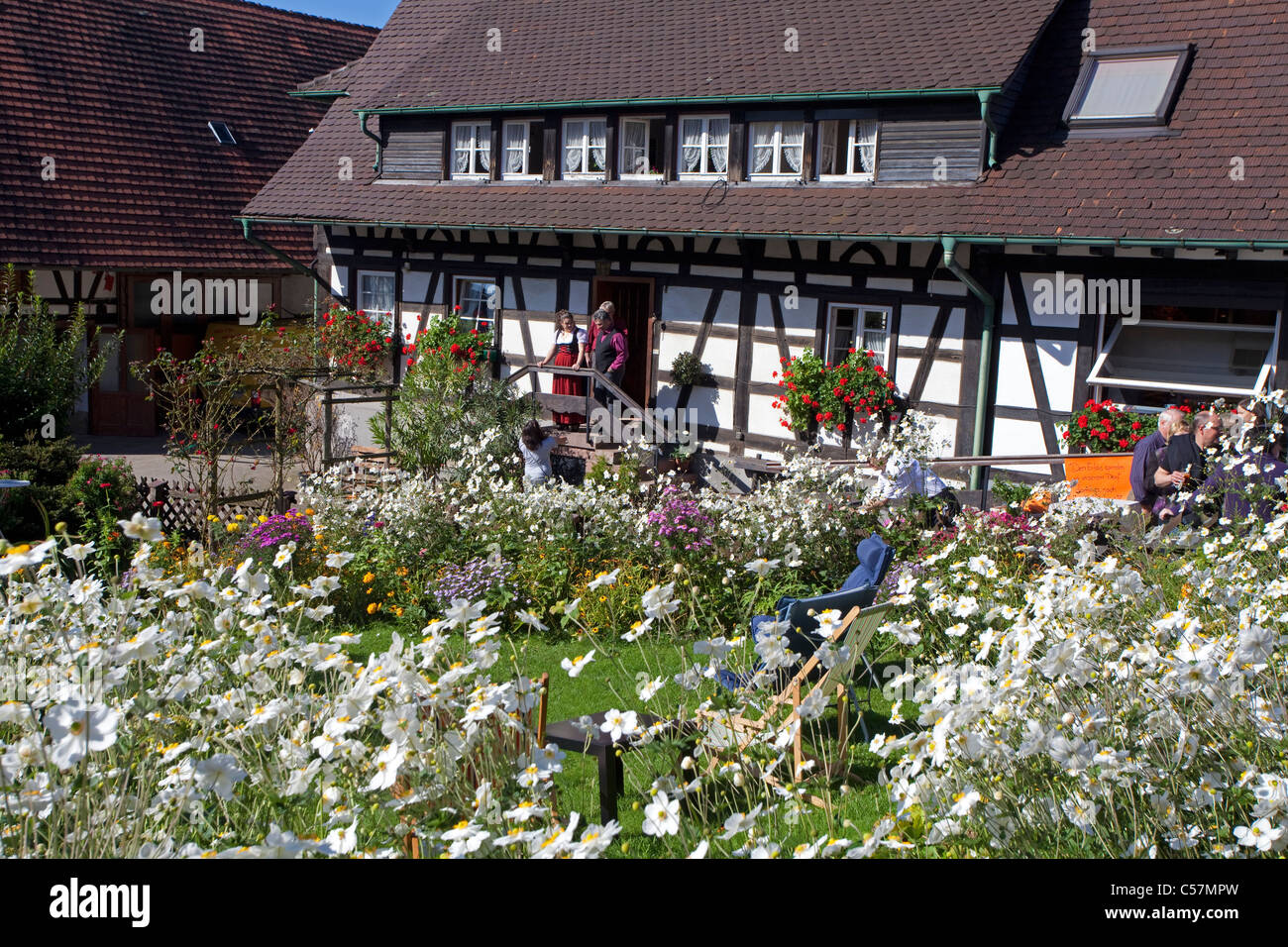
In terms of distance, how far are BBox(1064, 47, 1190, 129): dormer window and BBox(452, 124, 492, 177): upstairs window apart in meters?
7.87

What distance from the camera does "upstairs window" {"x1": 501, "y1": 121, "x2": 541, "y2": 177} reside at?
1694 cm

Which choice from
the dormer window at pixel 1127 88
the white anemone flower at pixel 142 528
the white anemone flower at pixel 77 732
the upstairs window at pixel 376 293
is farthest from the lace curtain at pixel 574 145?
the white anemone flower at pixel 77 732

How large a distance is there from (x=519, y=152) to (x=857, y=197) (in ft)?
17.6

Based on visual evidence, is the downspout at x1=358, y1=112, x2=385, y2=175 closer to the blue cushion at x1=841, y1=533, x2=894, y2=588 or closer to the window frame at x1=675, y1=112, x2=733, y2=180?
the window frame at x1=675, y1=112, x2=733, y2=180

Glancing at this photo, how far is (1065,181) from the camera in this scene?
1250 cm

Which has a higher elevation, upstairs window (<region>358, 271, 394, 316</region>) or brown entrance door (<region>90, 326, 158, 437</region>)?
upstairs window (<region>358, 271, 394, 316</region>)

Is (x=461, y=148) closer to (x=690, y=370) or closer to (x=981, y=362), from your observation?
(x=690, y=370)

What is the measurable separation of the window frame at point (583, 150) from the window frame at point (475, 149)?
1.22 metres

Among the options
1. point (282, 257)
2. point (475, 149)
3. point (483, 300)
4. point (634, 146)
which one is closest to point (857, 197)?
point (634, 146)

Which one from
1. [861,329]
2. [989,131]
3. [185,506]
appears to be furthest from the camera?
[861,329]

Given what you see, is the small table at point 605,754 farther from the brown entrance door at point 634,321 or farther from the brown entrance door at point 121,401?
the brown entrance door at point 121,401

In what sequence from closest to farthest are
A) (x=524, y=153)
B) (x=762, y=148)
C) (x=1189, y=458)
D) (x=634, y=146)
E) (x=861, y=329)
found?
(x=1189, y=458) → (x=861, y=329) → (x=762, y=148) → (x=634, y=146) → (x=524, y=153)

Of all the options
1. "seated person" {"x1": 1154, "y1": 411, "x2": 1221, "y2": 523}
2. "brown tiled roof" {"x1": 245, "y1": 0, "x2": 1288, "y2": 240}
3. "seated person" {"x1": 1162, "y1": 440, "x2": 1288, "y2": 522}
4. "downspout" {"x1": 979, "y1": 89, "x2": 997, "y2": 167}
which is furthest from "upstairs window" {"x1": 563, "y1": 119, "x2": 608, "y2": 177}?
"seated person" {"x1": 1162, "y1": 440, "x2": 1288, "y2": 522}
